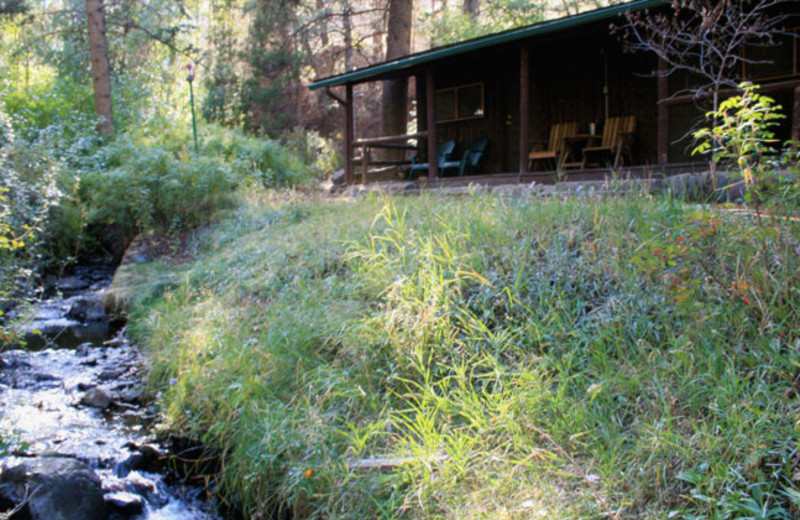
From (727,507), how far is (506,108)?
11201mm

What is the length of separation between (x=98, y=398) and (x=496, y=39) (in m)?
7.82

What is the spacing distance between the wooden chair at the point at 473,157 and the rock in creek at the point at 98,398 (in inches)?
340

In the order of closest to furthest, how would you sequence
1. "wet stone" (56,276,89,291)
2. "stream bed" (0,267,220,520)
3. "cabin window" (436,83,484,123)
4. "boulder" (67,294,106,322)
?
1. "stream bed" (0,267,220,520)
2. "boulder" (67,294,106,322)
3. "wet stone" (56,276,89,291)
4. "cabin window" (436,83,484,123)

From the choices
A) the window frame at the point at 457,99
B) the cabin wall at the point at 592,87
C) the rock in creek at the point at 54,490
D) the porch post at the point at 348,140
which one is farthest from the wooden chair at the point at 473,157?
the rock in creek at the point at 54,490

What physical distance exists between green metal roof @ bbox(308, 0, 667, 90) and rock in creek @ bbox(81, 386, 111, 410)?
7631mm

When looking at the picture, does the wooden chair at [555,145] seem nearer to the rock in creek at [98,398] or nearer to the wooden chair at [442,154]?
the wooden chair at [442,154]

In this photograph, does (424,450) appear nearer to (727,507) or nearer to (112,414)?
(727,507)

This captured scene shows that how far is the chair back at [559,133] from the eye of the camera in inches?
452

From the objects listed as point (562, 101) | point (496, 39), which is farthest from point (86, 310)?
point (562, 101)

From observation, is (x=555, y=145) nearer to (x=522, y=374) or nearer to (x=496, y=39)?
(x=496, y=39)

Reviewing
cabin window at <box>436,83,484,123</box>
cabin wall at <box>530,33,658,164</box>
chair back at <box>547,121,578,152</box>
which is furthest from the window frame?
chair back at <box>547,121,578,152</box>

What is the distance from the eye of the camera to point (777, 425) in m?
2.67

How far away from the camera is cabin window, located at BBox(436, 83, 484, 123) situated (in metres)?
13.1

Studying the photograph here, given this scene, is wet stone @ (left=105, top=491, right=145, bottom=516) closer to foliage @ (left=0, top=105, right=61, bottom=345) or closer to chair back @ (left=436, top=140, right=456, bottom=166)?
foliage @ (left=0, top=105, right=61, bottom=345)
